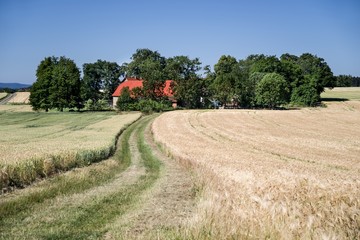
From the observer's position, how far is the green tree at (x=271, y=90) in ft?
313

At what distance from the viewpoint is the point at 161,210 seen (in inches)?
474

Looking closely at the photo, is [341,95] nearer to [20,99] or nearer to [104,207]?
[20,99]

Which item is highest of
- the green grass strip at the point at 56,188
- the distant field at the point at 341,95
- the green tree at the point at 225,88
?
the green tree at the point at 225,88

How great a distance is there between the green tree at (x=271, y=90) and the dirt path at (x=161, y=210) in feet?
263

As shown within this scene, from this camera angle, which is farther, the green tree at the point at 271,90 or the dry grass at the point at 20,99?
the dry grass at the point at 20,99

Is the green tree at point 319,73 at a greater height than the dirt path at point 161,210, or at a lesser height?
greater

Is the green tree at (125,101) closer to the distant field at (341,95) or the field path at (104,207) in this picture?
the field path at (104,207)

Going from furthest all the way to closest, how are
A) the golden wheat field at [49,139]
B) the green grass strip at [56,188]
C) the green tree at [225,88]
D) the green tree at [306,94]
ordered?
the green tree at [306,94] → the green tree at [225,88] → the golden wheat field at [49,139] → the green grass strip at [56,188]

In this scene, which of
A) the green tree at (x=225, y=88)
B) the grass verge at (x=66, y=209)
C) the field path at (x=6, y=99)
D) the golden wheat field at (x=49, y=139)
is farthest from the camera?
the field path at (x=6, y=99)

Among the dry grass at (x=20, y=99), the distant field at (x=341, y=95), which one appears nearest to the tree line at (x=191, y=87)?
the distant field at (x=341, y=95)

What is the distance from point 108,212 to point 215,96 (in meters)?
90.1

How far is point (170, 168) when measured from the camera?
2181 centimetres

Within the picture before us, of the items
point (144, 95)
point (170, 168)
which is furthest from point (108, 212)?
point (144, 95)

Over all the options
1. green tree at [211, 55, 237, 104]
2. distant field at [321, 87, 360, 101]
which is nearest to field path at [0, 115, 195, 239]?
green tree at [211, 55, 237, 104]
